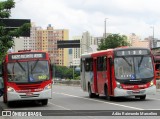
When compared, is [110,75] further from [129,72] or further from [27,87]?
[27,87]

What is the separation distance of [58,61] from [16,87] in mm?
119978

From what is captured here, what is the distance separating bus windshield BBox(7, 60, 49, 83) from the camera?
2459 centimetres

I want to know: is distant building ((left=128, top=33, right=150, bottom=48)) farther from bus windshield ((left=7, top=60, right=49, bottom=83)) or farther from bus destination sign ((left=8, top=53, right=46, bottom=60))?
bus windshield ((left=7, top=60, right=49, bottom=83))

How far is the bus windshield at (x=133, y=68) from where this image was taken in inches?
1021

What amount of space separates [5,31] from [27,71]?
452cm

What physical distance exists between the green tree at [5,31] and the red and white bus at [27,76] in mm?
2873

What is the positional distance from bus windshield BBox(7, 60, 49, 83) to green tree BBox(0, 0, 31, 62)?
321cm

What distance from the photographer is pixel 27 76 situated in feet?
80.7

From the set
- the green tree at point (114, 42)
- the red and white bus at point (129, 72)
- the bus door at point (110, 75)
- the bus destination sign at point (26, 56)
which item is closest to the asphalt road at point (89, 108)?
the red and white bus at point (129, 72)

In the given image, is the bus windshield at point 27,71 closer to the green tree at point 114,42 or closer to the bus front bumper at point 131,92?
the bus front bumper at point 131,92

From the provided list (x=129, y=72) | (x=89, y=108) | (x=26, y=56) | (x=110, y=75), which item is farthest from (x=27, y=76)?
(x=129, y=72)

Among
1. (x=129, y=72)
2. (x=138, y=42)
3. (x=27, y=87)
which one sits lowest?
(x=27, y=87)

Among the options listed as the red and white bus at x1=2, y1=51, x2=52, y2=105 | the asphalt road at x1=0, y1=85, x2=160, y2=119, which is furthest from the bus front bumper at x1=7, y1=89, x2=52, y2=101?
the asphalt road at x1=0, y1=85, x2=160, y2=119

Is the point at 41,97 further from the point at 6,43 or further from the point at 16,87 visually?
the point at 6,43
